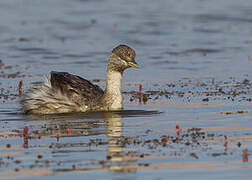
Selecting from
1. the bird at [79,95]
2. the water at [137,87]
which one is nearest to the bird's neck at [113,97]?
the bird at [79,95]

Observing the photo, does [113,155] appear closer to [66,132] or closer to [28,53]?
[66,132]

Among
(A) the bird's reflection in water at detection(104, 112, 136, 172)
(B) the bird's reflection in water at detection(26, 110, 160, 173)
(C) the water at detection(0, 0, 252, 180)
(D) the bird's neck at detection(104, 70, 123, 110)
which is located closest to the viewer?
(A) the bird's reflection in water at detection(104, 112, 136, 172)

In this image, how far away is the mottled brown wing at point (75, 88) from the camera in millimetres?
16453

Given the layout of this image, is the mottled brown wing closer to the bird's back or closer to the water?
the bird's back

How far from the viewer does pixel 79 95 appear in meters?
16.5

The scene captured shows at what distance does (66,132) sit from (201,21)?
2076 centimetres

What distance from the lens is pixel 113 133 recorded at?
542 inches

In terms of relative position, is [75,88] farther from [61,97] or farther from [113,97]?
[113,97]

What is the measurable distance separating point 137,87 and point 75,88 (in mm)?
3853

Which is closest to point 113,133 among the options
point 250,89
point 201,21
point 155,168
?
point 155,168

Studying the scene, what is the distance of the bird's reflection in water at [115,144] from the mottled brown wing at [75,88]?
0.59m

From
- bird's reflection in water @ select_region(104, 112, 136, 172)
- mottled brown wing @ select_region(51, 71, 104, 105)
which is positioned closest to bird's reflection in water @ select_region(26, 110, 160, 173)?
bird's reflection in water @ select_region(104, 112, 136, 172)

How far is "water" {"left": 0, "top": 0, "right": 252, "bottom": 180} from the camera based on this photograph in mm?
11219

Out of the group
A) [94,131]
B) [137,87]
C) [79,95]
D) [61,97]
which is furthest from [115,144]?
[137,87]
